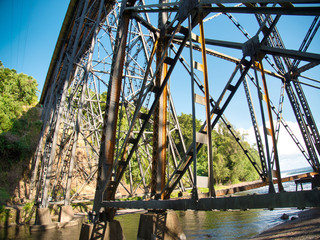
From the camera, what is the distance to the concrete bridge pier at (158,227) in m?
4.00

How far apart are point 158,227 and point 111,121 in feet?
7.51

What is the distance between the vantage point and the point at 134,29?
8.66 metres

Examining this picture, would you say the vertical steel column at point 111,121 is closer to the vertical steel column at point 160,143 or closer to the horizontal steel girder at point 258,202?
the vertical steel column at point 160,143

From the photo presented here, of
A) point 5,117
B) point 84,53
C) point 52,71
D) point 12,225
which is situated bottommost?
point 12,225

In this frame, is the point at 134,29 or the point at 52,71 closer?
the point at 134,29

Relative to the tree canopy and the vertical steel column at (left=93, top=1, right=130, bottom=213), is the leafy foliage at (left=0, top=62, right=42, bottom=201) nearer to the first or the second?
the tree canopy

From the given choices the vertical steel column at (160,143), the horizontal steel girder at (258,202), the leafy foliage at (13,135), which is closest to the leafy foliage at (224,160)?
the leafy foliage at (13,135)

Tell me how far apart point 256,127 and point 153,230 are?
338 cm

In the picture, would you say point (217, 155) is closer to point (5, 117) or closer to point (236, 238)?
point (5, 117)

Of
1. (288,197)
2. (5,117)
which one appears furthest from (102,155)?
(5,117)

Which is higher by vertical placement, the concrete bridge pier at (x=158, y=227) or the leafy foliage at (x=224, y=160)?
the leafy foliage at (x=224, y=160)

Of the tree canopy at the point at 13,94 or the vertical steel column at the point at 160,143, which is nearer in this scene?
the vertical steel column at the point at 160,143

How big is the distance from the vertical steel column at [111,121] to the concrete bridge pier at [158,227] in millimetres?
968

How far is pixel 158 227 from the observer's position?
13.3 feet
